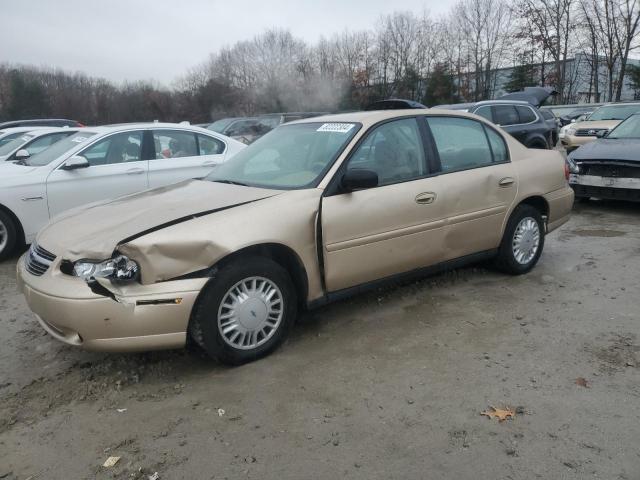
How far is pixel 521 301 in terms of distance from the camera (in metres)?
4.34

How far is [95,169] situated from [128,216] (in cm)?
334

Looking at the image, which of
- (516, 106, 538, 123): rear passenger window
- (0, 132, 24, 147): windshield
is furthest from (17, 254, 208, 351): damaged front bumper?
(516, 106, 538, 123): rear passenger window

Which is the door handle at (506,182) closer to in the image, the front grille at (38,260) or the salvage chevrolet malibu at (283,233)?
the salvage chevrolet malibu at (283,233)

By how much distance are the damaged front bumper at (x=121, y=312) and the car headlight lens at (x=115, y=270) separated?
0.04m

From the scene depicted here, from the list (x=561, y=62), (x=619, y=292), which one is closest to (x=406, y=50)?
(x=561, y=62)

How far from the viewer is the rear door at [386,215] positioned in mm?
3594

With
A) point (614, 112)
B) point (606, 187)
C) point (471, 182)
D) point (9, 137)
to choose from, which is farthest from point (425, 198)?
point (614, 112)

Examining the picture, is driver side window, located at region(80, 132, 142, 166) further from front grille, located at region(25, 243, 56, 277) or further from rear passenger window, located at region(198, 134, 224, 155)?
front grille, located at region(25, 243, 56, 277)

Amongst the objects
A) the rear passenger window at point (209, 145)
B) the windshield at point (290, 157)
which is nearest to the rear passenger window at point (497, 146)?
the windshield at point (290, 157)

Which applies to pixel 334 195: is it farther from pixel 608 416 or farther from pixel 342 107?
pixel 342 107

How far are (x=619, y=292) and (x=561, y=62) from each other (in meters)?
41.8

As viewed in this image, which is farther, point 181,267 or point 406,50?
point 406,50

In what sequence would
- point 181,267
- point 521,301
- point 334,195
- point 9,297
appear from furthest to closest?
point 9,297, point 521,301, point 334,195, point 181,267

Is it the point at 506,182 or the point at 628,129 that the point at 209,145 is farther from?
the point at 628,129
